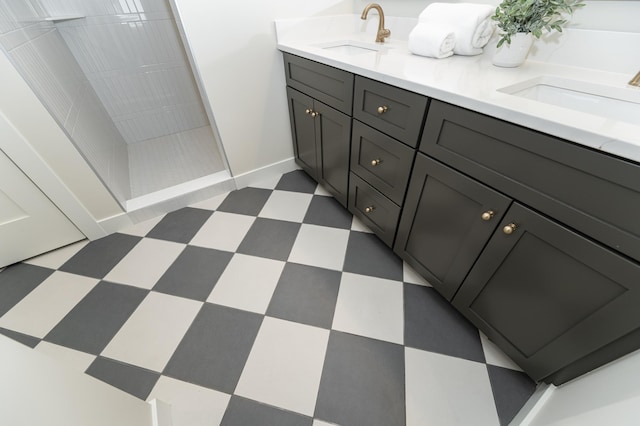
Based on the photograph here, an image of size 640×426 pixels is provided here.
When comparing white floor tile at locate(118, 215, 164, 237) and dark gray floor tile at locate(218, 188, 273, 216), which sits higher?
dark gray floor tile at locate(218, 188, 273, 216)

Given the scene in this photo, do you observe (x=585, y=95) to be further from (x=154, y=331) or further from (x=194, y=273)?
(x=154, y=331)

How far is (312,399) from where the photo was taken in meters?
0.93

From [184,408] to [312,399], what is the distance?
47 centimetres

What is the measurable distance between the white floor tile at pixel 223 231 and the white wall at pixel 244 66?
A: 15.3 inches

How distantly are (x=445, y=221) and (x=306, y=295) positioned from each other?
2.39 ft

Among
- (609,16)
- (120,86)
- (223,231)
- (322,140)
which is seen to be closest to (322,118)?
(322,140)

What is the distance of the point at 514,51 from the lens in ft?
3.11

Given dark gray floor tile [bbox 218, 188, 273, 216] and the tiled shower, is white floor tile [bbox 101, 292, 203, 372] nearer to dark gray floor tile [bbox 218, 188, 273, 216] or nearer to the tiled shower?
dark gray floor tile [bbox 218, 188, 273, 216]

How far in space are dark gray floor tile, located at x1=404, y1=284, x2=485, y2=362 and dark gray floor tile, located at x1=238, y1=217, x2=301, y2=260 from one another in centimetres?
71

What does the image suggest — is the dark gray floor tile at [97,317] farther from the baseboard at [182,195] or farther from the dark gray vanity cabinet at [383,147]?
the dark gray vanity cabinet at [383,147]

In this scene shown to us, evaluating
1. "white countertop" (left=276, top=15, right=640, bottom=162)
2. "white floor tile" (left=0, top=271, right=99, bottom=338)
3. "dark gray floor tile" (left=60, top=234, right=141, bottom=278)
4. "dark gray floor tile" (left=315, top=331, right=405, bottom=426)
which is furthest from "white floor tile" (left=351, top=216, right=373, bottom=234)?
"white floor tile" (left=0, top=271, right=99, bottom=338)

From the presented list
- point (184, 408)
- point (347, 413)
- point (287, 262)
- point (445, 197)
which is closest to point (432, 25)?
point (445, 197)

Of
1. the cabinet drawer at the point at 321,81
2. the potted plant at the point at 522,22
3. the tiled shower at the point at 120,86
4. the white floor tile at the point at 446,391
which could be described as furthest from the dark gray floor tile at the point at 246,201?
the potted plant at the point at 522,22

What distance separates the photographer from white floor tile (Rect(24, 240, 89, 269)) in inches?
Result: 57.3
